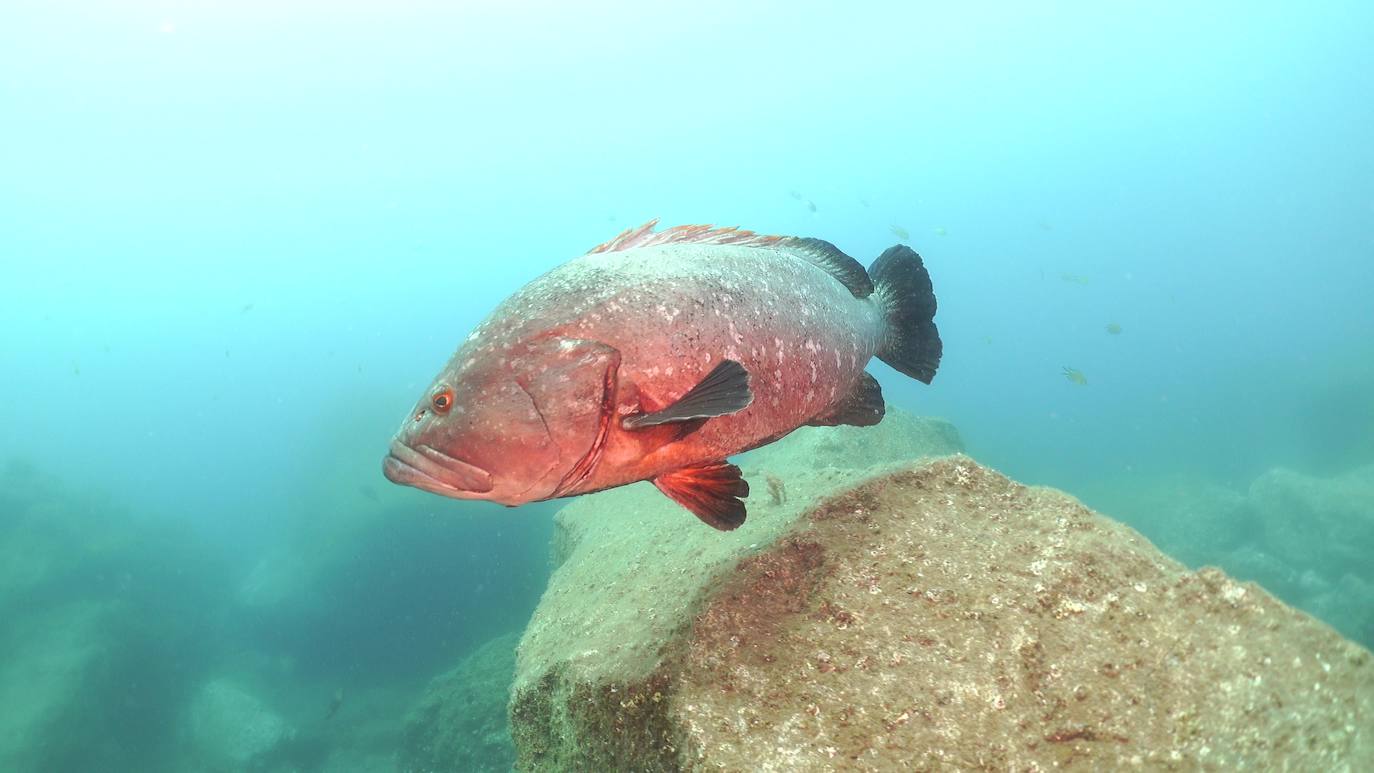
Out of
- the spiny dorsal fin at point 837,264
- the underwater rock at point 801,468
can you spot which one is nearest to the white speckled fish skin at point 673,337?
the spiny dorsal fin at point 837,264

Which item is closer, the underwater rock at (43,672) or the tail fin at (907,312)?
the tail fin at (907,312)

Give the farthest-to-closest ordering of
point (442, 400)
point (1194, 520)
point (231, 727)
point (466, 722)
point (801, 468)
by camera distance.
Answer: point (1194, 520) → point (231, 727) → point (466, 722) → point (801, 468) → point (442, 400)

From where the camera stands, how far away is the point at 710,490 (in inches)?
108

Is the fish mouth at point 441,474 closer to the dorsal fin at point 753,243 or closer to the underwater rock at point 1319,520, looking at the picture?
the dorsal fin at point 753,243

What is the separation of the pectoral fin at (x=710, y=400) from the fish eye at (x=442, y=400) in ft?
2.17

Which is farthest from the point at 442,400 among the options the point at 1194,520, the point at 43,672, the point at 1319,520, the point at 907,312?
the point at 1194,520

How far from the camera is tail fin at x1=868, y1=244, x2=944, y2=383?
3.70 m

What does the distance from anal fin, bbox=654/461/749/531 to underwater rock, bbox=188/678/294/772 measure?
1831 centimetres

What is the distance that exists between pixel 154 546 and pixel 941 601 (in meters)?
29.8

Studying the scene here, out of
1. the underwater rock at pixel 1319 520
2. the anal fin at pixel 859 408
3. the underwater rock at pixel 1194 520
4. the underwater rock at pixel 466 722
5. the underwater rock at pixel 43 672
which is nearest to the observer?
the anal fin at pixel 859 408

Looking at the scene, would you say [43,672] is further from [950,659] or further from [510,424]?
[950,659]

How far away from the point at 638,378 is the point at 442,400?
75 cm

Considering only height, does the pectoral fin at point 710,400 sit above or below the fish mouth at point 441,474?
above

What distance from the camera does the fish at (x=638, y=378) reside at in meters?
2.33
